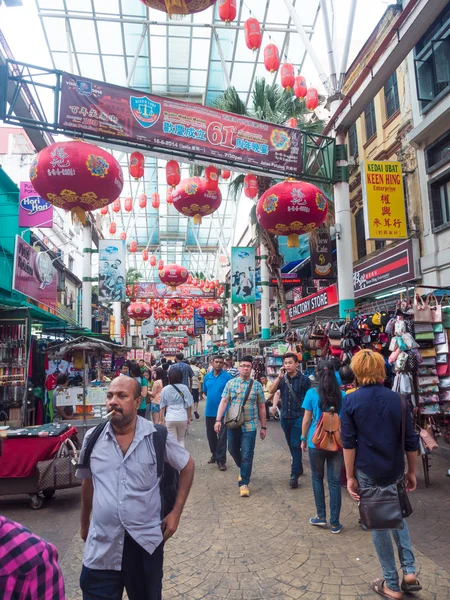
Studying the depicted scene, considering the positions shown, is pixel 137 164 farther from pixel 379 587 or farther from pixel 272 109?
pixel 379 587

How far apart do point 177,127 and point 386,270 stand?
26.4 ft

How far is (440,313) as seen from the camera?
6.00m

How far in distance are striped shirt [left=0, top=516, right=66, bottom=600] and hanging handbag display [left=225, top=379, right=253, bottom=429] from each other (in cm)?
519

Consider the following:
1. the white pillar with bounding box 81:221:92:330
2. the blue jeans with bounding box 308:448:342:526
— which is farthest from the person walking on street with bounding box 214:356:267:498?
the white pillar with bounding box 81:221:92:330

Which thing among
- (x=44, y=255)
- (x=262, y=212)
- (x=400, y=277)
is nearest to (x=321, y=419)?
(x=262, y=212)

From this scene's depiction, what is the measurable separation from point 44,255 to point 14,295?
1480 millimetres

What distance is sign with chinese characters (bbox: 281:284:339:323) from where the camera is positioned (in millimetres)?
15822

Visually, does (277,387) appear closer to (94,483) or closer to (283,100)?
(94,483)

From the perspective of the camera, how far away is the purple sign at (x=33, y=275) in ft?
36.0

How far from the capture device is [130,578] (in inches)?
93.7

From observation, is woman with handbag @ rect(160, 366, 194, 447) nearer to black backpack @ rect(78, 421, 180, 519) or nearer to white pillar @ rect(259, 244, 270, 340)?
black backpack @ rect(78, 421, 180, 519)

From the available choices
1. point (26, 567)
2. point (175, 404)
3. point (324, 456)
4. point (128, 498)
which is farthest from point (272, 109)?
point (26, 567)

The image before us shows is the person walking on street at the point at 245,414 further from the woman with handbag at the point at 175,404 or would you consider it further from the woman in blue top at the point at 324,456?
the woman in blue top at the point at 324,456

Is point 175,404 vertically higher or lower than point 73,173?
lower
